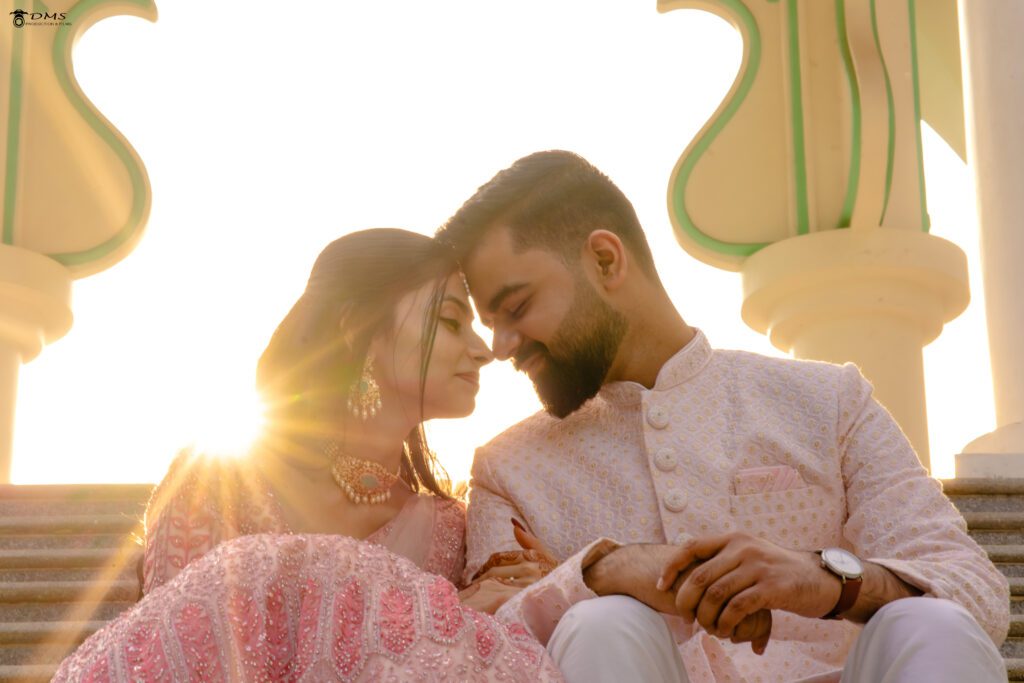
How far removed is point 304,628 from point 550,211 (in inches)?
59.8

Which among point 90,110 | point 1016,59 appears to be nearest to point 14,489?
point 90,110

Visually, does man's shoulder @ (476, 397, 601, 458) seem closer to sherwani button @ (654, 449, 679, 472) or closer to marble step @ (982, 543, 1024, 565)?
sherwani button @ (654, 449, 679, 472)

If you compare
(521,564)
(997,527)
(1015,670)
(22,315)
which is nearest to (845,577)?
(521,564)

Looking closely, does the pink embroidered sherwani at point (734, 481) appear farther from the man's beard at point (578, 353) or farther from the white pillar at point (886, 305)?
the white pillar at point (886, 305)

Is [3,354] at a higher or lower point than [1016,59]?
lower

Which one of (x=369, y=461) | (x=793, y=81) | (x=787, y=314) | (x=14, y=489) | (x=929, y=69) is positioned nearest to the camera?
(x=369, y=461)

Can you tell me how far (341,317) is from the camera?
4.34m

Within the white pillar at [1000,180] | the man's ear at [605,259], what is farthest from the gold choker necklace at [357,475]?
the white pillar at [1000,180]

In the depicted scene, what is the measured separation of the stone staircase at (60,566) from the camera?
505 cm

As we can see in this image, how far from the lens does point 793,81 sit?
9508mm

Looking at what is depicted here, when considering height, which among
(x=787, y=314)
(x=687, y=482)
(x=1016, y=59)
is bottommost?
(x=787, y=314)

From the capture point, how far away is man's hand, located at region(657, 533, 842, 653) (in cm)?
319

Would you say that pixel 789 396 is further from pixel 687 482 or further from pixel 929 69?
pixel 929 69

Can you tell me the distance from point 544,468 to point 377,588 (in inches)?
37.8
